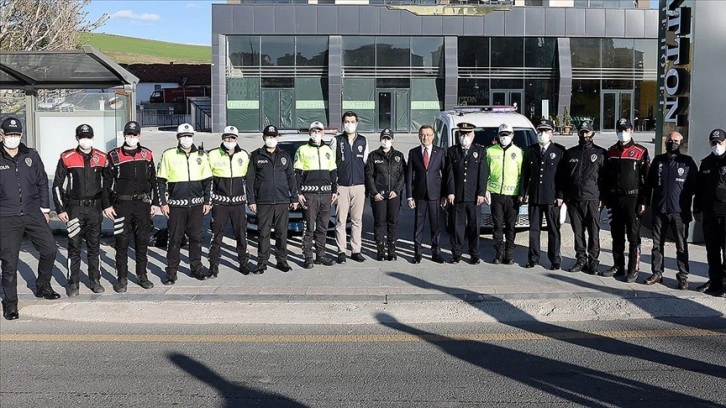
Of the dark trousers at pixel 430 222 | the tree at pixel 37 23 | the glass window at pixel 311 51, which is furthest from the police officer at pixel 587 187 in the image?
the glass window at pixel 311 51

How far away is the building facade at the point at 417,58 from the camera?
4197 centimetres

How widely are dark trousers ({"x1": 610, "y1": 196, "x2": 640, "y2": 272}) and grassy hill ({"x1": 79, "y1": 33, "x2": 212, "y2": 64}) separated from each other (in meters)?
76.3

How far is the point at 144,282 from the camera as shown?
9.55 metres

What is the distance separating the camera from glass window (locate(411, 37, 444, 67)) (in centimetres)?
4253

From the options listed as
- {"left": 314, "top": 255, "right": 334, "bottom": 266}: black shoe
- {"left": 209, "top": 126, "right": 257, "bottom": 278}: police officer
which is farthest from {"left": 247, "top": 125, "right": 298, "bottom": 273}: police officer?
{"left": 314, "top": 255, "right": 334, "bottom": 266}: black shoe

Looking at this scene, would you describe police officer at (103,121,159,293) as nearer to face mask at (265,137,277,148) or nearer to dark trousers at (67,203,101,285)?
dark trousers at (67,203,101,285)

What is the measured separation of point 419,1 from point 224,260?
110ft

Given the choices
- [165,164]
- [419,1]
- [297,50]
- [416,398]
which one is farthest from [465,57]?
[416,398]

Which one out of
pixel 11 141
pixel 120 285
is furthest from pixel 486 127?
pixel 11 141

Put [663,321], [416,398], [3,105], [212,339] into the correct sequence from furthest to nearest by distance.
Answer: [3,105] → [663,321] → [212,339] → [416,398]

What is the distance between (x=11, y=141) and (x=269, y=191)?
339cm

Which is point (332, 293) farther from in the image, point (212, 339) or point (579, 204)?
point (579, 204)

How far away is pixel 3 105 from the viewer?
1948 cm

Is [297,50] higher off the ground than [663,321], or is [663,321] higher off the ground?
[297,50]
